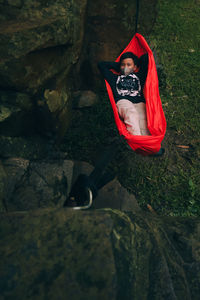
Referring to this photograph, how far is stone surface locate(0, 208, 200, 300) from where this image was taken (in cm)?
82

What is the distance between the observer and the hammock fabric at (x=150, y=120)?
2.20m

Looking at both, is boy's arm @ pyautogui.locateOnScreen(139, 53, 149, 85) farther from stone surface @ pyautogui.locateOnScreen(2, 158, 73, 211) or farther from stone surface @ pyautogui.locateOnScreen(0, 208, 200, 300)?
stone surface @ pyautogui.locateOnScreen(0, 208, 200, 300)

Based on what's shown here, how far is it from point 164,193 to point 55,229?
187 centimetres

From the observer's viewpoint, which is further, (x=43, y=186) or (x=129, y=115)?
(x=129, y=115)

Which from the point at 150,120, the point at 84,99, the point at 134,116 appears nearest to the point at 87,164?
the point at 134,116

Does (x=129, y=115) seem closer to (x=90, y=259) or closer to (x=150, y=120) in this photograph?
(x=150, y=120)

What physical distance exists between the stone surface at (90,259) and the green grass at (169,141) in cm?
133

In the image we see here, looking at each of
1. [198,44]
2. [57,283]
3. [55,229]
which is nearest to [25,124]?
[55,229]

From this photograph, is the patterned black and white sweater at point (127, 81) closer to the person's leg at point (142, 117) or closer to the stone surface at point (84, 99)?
the person's leg at point (142, 117)

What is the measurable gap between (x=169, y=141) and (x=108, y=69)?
123 centimetres

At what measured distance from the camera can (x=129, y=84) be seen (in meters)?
2.87

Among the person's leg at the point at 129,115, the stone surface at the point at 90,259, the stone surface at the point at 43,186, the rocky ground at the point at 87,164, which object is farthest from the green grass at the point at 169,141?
the stone surface at the point at 90,259

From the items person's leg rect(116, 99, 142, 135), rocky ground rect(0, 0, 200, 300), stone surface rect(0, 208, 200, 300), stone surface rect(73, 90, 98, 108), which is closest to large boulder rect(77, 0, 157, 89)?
rocky ground rect(0, 0, 200, 300)

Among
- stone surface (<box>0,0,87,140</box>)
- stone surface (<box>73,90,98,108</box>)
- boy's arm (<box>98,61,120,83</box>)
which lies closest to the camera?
stone surface (<box>0,0,87,140</box>)
